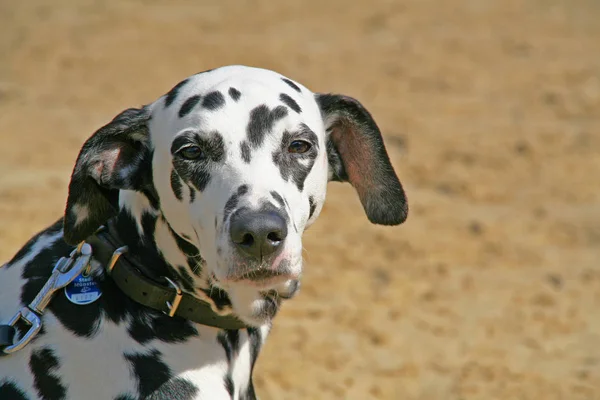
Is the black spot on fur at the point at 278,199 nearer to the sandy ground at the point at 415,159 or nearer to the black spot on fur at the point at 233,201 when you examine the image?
the black spot on fur at the point at 233,201

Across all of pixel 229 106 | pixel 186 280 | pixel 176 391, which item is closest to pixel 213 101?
pixel 229 106

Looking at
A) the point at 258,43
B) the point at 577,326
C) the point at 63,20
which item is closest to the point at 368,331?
the point at 577,326

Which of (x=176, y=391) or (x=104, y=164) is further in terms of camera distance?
(x=104, y=164)

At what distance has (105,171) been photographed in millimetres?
3609

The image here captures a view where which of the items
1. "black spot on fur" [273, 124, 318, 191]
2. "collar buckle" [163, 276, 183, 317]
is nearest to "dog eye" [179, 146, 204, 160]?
"black spot on fur" [273, 124, 318, 191]

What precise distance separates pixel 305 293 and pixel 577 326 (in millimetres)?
1816

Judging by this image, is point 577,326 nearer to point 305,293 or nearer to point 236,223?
point 305,293

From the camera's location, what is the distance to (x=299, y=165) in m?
3.56

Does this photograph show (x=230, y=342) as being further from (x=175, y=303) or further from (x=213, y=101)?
(x=213, y=101)

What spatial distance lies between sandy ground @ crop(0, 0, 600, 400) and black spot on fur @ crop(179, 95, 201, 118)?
259 centimetres

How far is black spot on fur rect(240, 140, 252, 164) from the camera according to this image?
11.3ft

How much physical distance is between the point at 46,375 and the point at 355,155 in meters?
1.42

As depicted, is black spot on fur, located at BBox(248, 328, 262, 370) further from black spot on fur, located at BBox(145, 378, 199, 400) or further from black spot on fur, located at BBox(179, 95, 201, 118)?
black spot on fur, located at BBox(179, 95, 201, 118)

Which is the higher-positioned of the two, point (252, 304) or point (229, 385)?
point (252, 304)
